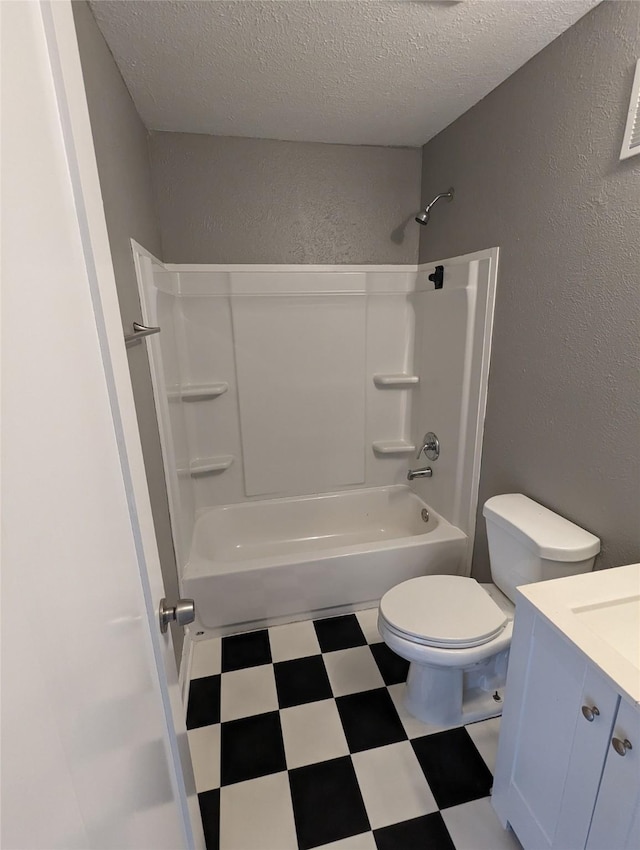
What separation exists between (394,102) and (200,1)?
0.86 metres

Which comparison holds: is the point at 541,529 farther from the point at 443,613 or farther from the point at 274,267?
the point at 274,267

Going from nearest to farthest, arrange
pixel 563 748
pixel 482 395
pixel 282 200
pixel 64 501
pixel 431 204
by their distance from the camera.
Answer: pixel 64 501 < pixel 563 748 < pixel 482 395 < pixel 431 204 < pixel 282 200

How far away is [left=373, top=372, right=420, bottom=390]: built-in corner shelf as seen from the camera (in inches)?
94.3

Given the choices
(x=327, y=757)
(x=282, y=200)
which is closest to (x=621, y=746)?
(x=327, y=757)

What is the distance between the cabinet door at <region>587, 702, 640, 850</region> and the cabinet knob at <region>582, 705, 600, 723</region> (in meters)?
0.04

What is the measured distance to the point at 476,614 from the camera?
1405 mm

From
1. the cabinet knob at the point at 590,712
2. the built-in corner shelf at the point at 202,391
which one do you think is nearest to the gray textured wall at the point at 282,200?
the built-in corner shelf at the point at 202,391

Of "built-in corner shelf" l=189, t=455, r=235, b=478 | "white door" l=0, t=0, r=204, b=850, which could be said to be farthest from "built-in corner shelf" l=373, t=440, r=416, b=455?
"white door" l=0, t=0, r=204, b=850

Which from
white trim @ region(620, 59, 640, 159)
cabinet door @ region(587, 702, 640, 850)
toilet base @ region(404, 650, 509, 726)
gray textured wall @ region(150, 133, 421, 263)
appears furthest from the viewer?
gray textured wall @ region(150, 133, 421, 263)

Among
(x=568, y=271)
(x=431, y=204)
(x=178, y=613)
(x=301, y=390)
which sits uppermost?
(x=431, y=204)

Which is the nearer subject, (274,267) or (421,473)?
(274,267)

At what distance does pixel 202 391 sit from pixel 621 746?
1.99 metres

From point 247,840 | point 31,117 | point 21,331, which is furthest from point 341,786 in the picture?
point 31,117

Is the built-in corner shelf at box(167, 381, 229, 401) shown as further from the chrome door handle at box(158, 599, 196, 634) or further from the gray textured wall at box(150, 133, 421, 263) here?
the chrome door handle at box(158, 599, 196, 634)
